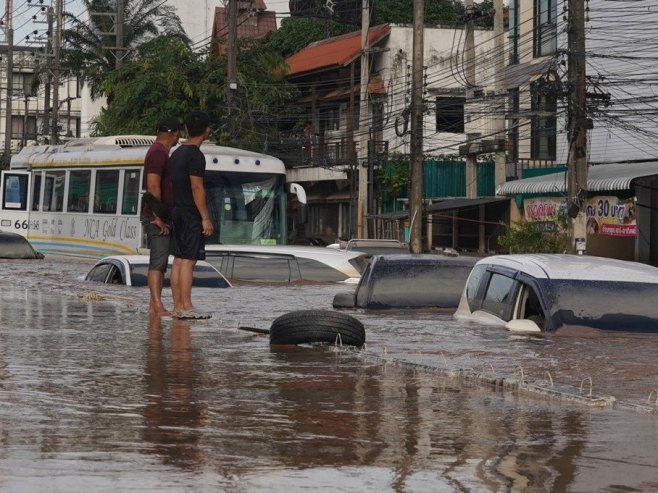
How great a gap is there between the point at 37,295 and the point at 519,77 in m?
30.4

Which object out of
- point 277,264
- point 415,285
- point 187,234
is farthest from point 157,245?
point 277,264

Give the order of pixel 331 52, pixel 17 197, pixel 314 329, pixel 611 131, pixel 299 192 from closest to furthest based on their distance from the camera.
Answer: pixel 314 329
pixel 299 192
pixel 17 197
pixel 611 131
pixel 331 52

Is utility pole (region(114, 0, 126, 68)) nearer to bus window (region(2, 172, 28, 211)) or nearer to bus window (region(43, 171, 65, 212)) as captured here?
bus window (region(2, 172, 28, 211))

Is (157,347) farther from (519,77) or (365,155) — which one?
(365,155)

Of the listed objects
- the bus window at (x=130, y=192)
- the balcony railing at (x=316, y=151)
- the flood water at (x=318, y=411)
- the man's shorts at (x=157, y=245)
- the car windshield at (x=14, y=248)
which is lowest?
the flood water at (x=318, y=411)

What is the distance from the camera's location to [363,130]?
54.8 meters

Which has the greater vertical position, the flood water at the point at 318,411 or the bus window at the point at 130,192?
the bus window at the point at 130,192

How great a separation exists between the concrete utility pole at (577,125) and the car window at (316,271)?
8.57 metres

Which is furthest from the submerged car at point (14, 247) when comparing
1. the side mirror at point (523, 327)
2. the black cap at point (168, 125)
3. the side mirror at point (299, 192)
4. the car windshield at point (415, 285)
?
the side mirror at point (523, 327)

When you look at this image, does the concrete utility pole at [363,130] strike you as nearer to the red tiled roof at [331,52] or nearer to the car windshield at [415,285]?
the red tiled roof at [331,52]

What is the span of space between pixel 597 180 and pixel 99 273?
17589mm

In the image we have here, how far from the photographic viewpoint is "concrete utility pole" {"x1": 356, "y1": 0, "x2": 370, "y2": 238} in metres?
50.0

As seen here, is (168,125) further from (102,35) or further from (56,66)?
(102,35)

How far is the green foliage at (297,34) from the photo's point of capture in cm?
6688
